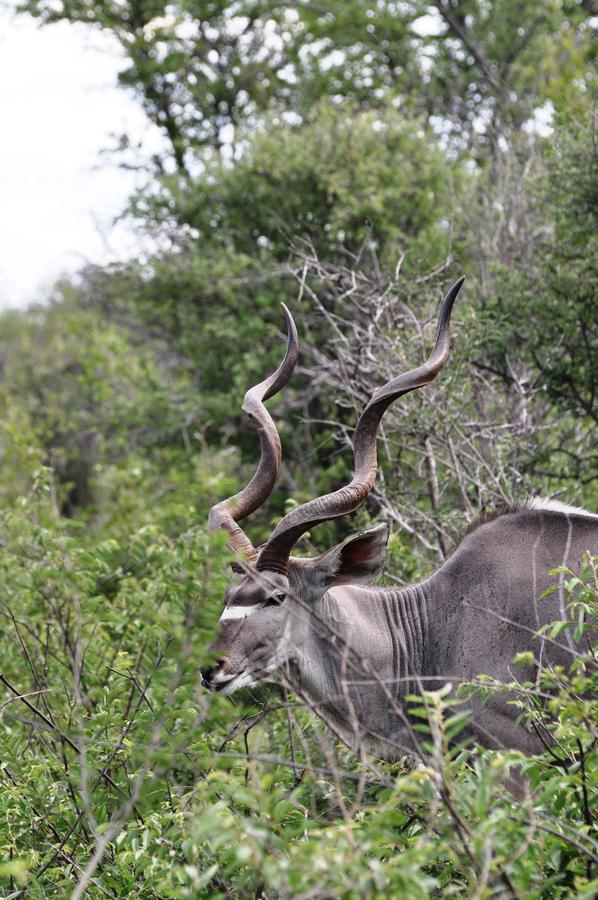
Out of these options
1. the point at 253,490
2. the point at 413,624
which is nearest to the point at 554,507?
the point at 413,624

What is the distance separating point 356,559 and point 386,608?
0.27m

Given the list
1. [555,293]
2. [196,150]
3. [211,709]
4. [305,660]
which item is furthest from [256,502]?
[196,150]

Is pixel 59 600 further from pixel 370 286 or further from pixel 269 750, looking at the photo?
pixel 370 286

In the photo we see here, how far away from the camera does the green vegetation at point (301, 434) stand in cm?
220

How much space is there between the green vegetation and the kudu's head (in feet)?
0.63

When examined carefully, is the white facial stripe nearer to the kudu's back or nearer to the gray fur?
the gray fur

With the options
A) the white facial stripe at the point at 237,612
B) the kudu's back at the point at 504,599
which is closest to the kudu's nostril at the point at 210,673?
the white facial stripe at the point at 237,612

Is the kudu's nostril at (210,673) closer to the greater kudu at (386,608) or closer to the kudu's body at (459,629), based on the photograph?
the greater kudu at (386,608)

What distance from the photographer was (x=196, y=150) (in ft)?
32.8

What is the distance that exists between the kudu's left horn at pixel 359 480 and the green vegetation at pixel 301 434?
395 mm

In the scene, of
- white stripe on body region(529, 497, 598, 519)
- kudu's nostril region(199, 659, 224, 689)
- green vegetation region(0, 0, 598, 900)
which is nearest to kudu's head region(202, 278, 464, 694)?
kudu's nostril region(199, 659, 224, 689)

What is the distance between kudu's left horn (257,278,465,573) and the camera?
350 centimetres

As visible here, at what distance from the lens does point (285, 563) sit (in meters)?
3.57

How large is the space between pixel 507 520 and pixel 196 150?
736 cm
